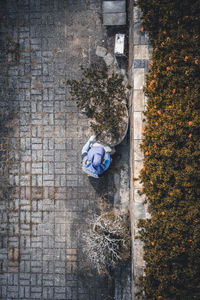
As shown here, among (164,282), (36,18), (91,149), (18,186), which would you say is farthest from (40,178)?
(36,18)

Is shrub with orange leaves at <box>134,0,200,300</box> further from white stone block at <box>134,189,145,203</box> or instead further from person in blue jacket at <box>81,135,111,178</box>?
person in blue jacket at <box>81,135,111,178</box>

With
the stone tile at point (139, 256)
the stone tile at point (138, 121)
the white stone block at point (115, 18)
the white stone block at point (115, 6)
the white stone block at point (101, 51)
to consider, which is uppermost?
the white stone block at point (115, 6)

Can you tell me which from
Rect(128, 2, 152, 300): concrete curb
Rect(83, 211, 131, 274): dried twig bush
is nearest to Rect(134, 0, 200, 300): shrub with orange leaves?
Rect(128, 2, 152, 300): concrete curb

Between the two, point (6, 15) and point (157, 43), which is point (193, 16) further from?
point (6, 15)

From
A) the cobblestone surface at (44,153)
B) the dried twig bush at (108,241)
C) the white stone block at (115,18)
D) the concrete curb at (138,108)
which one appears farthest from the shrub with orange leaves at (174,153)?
the cobblestone surface at (44,153)

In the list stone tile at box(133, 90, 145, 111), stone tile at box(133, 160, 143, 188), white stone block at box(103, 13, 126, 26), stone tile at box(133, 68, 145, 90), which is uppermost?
white stone block at box(103, 13, 126, 26)

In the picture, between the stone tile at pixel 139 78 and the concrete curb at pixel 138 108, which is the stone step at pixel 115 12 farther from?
the stone tile at pixel 139 78

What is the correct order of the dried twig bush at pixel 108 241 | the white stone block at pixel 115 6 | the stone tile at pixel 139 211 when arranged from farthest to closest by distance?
the white stone block at pixel 115 6, the dried twig bush at pixel 108 241, the stone tile at pixel 139 211
